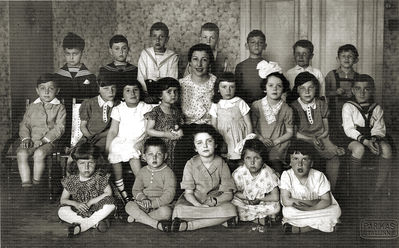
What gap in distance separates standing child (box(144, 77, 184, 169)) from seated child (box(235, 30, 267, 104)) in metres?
0.32

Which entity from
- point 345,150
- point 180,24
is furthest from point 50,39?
point 345,150

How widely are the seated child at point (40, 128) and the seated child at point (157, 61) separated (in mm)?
418

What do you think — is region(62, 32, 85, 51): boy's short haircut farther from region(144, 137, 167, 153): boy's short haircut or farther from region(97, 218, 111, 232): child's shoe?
region(97, 218, 111, 232): child's shoe

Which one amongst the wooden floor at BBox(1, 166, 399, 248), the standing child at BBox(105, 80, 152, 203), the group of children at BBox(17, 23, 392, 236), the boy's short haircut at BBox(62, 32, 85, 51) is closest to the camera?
the wooden floor at BBox(1, 166, 399, 248)

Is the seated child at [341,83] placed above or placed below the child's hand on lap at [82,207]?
above

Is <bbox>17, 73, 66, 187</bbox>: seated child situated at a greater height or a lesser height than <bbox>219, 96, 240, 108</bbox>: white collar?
lesser

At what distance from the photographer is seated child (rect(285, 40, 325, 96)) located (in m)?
2.58

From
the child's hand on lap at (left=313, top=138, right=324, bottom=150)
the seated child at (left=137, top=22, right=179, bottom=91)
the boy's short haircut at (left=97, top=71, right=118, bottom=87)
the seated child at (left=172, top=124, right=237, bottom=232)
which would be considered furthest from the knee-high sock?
the boy's short haircut at (left=97, top=71, right=118, bottom=87)

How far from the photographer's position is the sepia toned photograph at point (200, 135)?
2312mm

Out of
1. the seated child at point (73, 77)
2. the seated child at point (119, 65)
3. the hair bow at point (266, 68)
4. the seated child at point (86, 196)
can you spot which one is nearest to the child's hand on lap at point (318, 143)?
the hair bow at point (266, 68)

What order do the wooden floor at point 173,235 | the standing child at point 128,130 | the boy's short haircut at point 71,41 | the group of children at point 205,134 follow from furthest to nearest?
1. the boy's short haircut at point 71,41
2. the standing child at point 128,130
3. the group of children at point 205,134
4. the wooden floor at point 173,235

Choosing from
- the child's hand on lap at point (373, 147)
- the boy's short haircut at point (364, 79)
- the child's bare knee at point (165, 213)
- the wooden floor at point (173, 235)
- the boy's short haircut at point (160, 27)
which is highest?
the boy's short haircut at point (160, 27)

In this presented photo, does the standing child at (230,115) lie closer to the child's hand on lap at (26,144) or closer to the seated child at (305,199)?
the seated child at (305,199)

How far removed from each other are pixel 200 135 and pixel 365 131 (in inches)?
30.2
